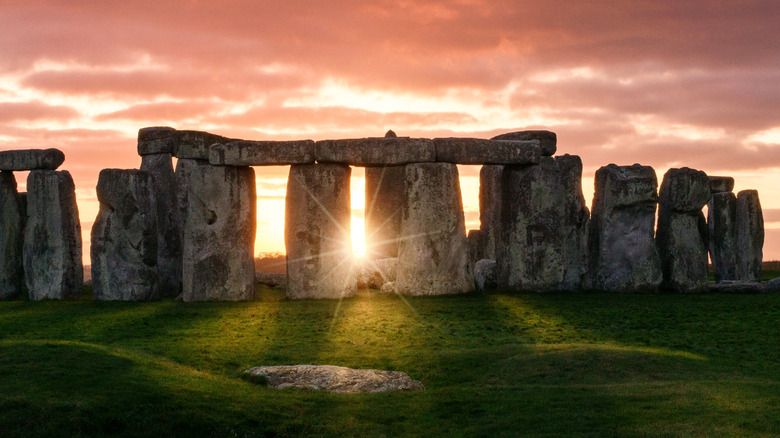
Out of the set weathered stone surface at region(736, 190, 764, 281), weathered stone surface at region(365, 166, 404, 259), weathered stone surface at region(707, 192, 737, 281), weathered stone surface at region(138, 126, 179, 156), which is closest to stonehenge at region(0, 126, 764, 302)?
weathered stone surface at region(138, 126, 179, 156)

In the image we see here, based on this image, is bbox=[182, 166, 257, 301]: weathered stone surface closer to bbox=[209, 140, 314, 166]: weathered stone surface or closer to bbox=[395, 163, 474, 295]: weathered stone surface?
bbox=[209, 140, 314, 166]: weathered stone surface

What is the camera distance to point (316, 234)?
25.3 meters

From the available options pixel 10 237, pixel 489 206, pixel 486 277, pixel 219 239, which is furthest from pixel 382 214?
pixel 10 237

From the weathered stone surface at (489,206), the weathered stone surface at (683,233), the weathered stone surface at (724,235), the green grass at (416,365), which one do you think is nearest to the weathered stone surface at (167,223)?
the green grass at (416,365)

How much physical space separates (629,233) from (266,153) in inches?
400

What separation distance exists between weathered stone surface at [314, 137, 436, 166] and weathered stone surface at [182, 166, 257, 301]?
8.32 feet

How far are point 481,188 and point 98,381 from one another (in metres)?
20.9

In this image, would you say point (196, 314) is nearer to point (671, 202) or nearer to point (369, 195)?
point (369, 195)

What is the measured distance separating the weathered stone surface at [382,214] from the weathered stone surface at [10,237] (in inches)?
428

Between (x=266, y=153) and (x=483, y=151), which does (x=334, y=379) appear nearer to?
(x=266, y=153)

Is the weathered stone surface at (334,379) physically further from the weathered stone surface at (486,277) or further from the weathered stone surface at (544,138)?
the weathered stone surface at (544,138)

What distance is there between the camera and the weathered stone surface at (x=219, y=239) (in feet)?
83.1

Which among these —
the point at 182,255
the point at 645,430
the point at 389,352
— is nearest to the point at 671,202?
the point at 389,352

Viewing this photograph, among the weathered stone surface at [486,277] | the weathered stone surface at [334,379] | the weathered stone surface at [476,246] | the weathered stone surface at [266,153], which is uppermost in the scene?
the weathered stone surface at [266,153]
